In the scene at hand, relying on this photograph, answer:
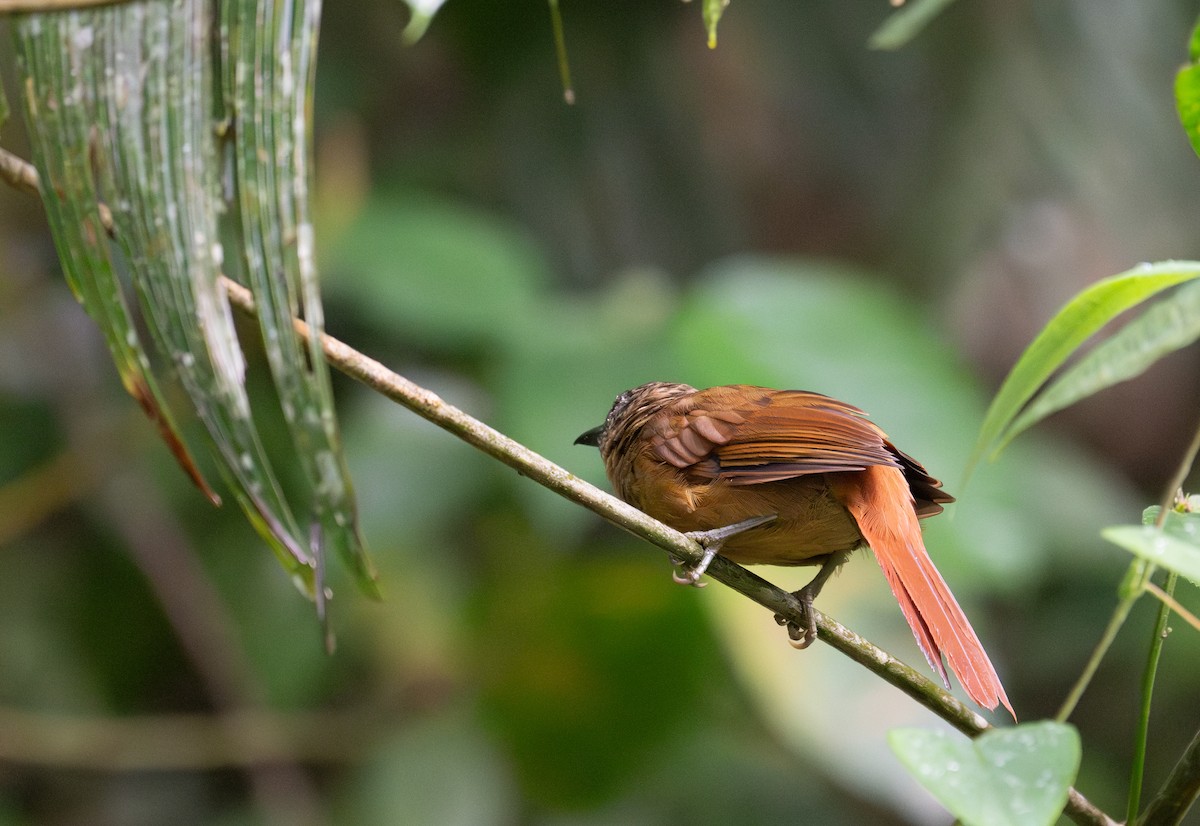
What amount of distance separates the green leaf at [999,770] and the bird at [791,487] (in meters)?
0.95

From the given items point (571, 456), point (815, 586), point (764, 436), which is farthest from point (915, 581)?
point (571, 456)

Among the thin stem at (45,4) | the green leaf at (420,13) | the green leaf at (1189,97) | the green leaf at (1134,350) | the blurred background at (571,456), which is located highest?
the green leaf at (1189,97)

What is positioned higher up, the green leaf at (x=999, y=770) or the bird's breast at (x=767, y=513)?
the green leaf at (x=999, y=770)

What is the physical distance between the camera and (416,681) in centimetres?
404

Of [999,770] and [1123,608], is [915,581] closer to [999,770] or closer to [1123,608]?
[1123,608]

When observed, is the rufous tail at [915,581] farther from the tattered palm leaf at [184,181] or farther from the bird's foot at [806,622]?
the tattered palm leaf at [184,181]

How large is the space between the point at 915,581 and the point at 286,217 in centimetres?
128

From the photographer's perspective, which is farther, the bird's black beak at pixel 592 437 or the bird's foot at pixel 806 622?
the bird's black beak at pixel 592 437

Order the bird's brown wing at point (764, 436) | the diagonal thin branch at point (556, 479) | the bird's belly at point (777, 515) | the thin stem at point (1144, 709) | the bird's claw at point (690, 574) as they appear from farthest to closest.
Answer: the bird's belly at point (777, 515), the bird's brown wing at point (764, 436), the bird's claw at point (690, 574), the diagonal thin branch at point (556, 479), the thin stem at point (1144, 709)

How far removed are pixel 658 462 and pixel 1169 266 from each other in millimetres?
1484

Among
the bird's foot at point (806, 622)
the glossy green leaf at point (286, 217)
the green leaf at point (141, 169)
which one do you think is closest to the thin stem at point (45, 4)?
the green leaf at point (141, 169)

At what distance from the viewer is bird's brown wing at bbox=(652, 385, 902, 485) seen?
208 centimetres

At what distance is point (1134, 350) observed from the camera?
91 cm

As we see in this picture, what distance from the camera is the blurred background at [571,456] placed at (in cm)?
355
